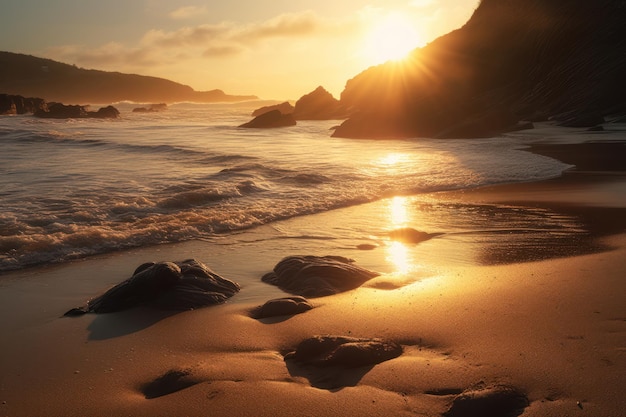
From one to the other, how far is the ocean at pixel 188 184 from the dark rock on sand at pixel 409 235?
1.88 m

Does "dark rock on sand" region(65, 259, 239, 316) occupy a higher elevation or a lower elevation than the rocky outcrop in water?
lower

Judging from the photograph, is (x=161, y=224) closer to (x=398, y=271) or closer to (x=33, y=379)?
(x=398, y=271)

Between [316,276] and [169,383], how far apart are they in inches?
81.3

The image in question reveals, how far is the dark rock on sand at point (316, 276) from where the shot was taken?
15.9 ft

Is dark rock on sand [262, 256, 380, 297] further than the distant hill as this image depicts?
No

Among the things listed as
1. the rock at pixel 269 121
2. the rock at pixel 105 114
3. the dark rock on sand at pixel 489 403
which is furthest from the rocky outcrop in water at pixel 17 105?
the dark rock on sand at pixel 489 403

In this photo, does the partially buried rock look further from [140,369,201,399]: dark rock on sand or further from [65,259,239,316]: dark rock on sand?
[65,259,239,316]: dark rock on sand

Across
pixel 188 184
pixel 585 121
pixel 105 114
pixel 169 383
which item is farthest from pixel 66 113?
pixel 169 383

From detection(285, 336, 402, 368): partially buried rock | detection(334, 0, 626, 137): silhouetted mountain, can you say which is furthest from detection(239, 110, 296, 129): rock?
detection(285, 336, 402, 368): partially buried rock

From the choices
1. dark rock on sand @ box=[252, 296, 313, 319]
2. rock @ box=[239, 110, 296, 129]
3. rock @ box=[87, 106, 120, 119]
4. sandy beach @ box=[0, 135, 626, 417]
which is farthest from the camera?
rock @ box=[87, 106, 120, 119]

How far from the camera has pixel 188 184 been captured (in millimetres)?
10859

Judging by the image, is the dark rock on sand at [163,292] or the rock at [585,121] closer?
the dark rock on sand at [163,292]

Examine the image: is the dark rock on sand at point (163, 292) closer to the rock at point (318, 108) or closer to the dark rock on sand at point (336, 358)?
the dark rock on sand at point (336, 358)

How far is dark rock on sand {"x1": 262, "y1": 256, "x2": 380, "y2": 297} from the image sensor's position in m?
4.85
